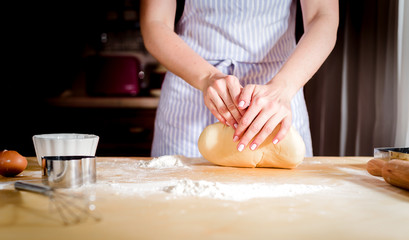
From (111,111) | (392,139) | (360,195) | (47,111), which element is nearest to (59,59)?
(47,111)

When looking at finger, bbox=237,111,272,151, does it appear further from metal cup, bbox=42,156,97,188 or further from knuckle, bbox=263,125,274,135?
metal cup, bbox=42,156,97,188

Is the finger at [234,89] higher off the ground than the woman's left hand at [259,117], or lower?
higher

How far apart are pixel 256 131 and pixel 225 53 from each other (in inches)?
18.6

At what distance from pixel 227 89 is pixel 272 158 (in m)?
0.20

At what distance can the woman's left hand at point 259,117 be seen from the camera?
2.93 feet

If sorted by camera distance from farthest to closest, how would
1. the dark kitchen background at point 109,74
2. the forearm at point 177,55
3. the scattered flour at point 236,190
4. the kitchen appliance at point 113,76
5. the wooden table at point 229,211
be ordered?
1. the kitchen appliance at point 113,76
2. the dark kitchen background at point 109,74
3. the forearm at point 177,55
4. the scattered flour at point 236,190
5. the wooden table at point 229,211

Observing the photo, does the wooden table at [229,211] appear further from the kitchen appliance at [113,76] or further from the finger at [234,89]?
the kitchen appliance at [113,76]

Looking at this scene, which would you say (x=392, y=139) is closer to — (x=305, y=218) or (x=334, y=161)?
(x=334, y=161)

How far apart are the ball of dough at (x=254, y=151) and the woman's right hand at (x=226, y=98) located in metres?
0.03

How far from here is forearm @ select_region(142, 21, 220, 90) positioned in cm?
105

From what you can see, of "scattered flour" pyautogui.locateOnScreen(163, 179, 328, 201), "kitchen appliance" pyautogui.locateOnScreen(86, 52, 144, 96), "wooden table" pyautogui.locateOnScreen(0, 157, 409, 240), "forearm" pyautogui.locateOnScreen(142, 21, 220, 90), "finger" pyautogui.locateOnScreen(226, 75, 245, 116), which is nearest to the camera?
"wooden table" pyautogui.locateOnScreen(0, 157, 409, 240)

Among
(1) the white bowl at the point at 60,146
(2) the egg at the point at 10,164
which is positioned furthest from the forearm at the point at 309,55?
(2) the egg at the point at 10,164

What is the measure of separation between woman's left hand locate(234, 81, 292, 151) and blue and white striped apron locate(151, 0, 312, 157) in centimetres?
38

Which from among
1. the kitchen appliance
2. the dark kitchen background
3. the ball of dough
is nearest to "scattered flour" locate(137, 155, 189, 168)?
the ball of dough
